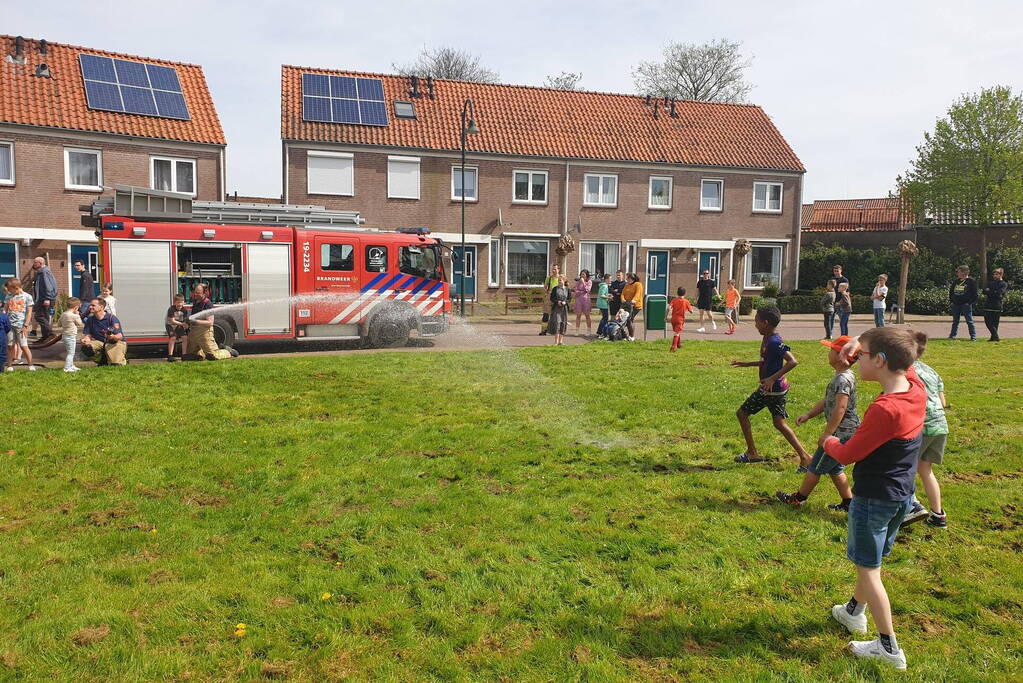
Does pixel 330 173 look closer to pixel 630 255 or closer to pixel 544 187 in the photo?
pixel 544 187

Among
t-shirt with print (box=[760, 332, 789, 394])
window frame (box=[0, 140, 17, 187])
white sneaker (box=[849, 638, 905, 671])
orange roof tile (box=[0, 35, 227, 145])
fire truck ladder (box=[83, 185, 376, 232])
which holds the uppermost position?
orange roof tile (box=[0, 35, 227, 145])

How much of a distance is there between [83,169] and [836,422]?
27.2 meters

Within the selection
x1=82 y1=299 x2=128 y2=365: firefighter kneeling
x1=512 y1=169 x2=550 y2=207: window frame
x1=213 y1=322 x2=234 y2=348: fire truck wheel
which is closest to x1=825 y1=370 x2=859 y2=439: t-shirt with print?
x1=82 y1=299 x2=128 y2=365: firefighter kneeling

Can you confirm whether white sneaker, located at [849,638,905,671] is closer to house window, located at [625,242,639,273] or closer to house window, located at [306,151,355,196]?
house window, located at [306,151,355,196]

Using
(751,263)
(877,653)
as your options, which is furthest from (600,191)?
(877,653)

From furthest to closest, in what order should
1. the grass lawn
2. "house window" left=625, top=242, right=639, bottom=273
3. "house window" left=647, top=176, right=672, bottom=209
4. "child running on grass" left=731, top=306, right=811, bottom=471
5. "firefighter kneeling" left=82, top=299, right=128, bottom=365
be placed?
"house window" left=647, top=176, right=672, bottom=209
"house window" left=625, top=242, right=639, bottom=273
"firefighter kneeling" left=82, top=299, right=128, bottom=365
"child running on grass" left=731, top=306, right=811, bottom=471
the grass lawn

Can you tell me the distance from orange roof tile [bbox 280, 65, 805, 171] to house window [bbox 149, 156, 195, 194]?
12.2 ft

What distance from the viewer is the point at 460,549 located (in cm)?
567

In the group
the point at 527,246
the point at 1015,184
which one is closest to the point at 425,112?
the point at 527,246

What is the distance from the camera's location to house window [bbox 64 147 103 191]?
26.0 m

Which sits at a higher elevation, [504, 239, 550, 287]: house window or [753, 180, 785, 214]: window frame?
[753, 180, 785, 214]: window frame

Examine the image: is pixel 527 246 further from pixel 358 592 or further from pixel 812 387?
pixel 358 592

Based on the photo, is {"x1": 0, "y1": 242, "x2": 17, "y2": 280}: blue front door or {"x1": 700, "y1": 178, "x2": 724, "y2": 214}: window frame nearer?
{"x1": 0, "y1": 242, "x2": 17, "y2": 280}: blue front door

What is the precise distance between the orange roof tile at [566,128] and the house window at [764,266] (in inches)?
146
